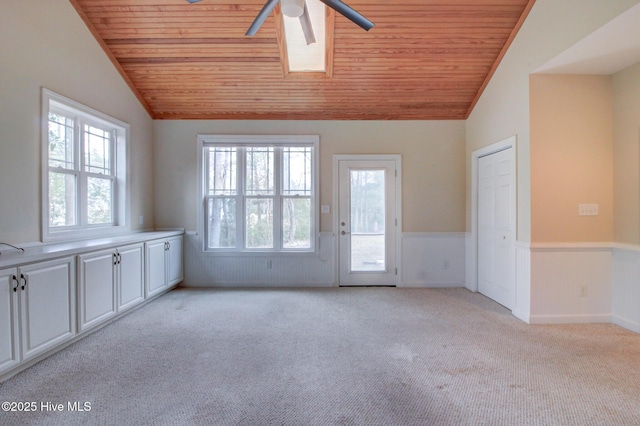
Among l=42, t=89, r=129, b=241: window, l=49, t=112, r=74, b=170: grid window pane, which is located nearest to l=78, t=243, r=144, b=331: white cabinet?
l=42, t=89, r=129, b=241: window

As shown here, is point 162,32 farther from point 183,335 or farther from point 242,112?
point 183,335

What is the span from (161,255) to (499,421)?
4.02 metres

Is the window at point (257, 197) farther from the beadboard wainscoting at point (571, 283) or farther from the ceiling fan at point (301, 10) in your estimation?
the beadboard wainscoting at point (571, 283)

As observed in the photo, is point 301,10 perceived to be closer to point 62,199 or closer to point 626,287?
point 62,199

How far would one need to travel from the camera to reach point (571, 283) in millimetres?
3238

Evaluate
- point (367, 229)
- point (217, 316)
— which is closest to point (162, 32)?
point (217, 316)

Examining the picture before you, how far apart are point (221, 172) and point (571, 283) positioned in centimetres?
479

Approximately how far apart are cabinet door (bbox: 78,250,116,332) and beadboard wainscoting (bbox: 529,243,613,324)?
14.7 feet

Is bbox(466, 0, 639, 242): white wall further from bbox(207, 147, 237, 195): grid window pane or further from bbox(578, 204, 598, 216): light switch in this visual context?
bbox(207, 147, 237, 195): grid window pane

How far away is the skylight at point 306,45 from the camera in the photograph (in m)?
3.59

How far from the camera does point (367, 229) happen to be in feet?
15.5

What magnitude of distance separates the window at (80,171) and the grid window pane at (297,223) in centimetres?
225

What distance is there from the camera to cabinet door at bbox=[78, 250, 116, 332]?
2770 mm

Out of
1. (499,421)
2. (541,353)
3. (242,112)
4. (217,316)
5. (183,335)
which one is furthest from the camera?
(242,112)
